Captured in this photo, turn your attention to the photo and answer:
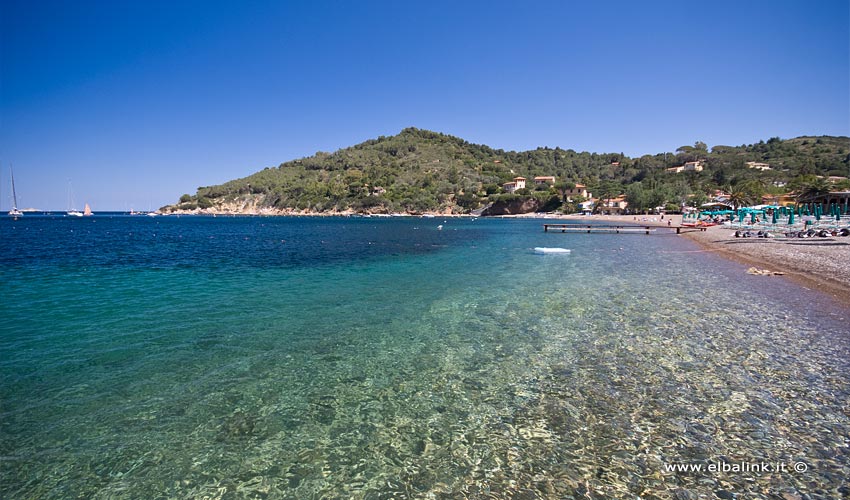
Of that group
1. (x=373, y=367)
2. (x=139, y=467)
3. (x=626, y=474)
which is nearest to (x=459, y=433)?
(x=626, y=474)

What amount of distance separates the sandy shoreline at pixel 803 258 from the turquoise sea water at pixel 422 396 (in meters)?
3.85

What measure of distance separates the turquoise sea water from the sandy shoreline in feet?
12.6

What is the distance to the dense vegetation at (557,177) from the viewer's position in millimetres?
108688

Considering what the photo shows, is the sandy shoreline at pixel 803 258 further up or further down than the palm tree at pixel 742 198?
further down

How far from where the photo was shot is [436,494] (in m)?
4.34

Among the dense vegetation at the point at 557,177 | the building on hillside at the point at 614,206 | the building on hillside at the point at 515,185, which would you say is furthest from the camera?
the building on hillside at the point at 515,185

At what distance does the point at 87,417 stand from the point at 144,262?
2375 cm

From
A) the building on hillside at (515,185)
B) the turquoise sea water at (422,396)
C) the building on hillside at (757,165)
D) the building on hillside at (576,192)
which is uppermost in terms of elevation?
the building on hillside at (757,165)

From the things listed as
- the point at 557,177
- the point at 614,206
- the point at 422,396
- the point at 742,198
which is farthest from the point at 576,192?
the point at 422,396

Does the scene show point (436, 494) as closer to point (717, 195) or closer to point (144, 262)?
point (144, 262)

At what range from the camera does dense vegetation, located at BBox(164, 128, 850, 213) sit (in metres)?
109

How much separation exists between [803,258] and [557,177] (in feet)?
536

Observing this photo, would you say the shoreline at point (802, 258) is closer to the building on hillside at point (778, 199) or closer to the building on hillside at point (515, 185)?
the building on hillside at point (778, 199)

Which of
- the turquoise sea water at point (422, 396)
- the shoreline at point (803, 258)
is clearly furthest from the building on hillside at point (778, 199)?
the turquoise sea water at point (422, 396)
